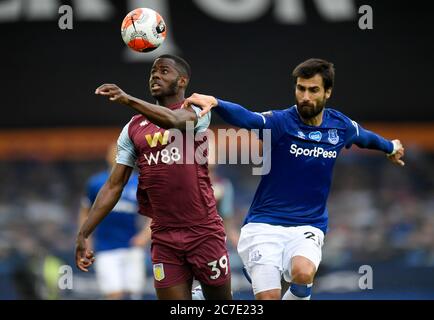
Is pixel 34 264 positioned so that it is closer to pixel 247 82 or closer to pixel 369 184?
pixel 247 82

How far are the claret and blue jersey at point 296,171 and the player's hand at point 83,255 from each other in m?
1.46

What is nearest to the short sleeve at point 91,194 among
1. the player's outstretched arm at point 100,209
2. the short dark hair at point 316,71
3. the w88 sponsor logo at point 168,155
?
the player's outstretched arm at point 100,209

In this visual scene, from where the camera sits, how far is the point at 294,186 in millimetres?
8398

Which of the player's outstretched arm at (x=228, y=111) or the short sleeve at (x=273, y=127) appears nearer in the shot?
the player's outstretched arm at (x=228, y=111)

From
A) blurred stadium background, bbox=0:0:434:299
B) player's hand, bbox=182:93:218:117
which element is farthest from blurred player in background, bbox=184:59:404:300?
blurred stadium background, bbox=0:0:434:299

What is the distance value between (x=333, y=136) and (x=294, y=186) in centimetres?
56

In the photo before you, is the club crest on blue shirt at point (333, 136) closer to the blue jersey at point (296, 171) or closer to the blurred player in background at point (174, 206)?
the blue jersey at point (296, 171)

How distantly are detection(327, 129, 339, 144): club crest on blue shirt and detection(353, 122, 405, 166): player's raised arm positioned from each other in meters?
0.26

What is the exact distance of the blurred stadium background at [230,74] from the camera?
1417cm

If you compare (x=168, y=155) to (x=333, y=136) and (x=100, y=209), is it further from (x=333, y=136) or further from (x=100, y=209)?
(x=333, y=136)

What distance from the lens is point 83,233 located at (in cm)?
810

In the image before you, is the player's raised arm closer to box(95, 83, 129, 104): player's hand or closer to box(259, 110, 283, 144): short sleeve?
box(259, 110, 283, 144): short sleeve

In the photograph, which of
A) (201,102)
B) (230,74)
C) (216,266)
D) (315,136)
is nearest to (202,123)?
(201,102)
